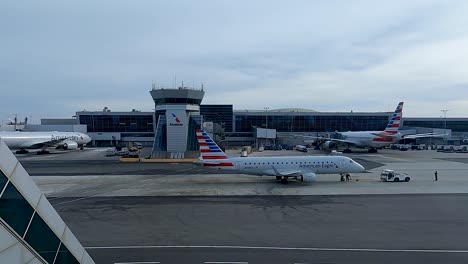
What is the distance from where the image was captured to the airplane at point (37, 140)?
300ft

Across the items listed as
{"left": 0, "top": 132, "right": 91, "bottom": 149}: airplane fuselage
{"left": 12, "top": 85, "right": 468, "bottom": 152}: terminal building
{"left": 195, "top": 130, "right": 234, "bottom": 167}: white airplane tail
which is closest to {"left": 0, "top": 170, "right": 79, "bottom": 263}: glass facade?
{"left": 195, "top": 130, "right": 234, "bottom": 167}: white airplane tail

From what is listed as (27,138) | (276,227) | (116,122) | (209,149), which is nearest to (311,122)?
(116,122)

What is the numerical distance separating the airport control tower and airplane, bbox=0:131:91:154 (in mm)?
37214

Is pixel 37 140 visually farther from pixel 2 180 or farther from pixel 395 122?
pixel 2 180

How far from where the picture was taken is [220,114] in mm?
141625

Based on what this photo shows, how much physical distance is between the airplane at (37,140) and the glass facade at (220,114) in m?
50.9

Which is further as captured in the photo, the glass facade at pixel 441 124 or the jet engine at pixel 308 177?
the glass facade at pixel 441 124

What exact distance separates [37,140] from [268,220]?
88.3 meters

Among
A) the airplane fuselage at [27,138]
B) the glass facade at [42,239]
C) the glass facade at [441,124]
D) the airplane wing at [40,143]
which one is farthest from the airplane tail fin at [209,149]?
the glass facade at [441,124]

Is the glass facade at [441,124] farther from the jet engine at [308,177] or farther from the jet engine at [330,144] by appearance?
the jet engine at [308,177]

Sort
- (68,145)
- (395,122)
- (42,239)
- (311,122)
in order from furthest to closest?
(311,122), (68,145), (395,122), (42,239)

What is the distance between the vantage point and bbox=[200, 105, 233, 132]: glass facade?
142 metres

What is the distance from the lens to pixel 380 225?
24.3 meters

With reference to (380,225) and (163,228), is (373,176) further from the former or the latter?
(163,228)
